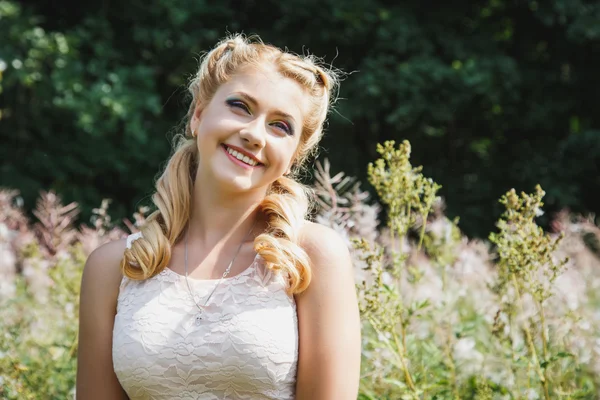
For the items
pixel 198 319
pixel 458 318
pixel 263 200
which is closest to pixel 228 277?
pixel 198 319

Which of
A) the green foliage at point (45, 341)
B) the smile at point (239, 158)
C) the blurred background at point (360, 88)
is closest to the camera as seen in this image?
the smile at point (239, 158)

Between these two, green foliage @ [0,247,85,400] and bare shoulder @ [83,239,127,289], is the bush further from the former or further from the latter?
bare shoulder @ [83,239,127,289]

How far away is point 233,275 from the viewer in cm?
213

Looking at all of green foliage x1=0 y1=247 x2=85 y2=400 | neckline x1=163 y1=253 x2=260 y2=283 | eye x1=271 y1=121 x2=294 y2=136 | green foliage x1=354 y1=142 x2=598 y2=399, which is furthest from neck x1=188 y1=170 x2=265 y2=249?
green foliage x1=0 y1=247 x2=85 y2=400

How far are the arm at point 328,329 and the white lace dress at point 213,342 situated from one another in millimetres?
43

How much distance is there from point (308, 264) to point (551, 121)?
32.5 ft

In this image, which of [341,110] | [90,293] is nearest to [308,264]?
[90,293]

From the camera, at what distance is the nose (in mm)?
2086

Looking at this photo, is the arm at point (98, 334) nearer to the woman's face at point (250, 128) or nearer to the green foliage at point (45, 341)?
the woman's face at point (250, 128)

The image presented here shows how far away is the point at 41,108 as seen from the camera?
11.2 m

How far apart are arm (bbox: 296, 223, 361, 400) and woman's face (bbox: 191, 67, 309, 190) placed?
Answer: 10.8 inches

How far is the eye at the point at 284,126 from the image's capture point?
2.16 metres

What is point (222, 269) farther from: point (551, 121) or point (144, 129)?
point (551, 121)

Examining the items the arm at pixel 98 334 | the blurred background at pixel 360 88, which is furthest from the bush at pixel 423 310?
the blurred background at pixel 360 88
